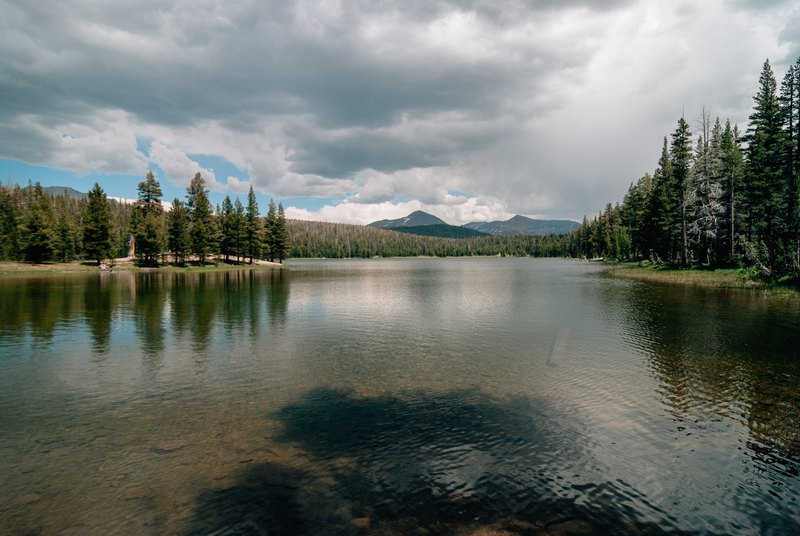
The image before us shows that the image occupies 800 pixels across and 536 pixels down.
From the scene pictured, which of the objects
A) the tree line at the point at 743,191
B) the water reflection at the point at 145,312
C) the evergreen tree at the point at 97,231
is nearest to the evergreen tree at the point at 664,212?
the tree line at the point at 743,191

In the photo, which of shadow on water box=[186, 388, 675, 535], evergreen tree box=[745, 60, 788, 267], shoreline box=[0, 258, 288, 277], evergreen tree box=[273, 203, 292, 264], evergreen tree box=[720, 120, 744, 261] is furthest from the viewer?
evergreen tree box=[273, 203, 292, 264]

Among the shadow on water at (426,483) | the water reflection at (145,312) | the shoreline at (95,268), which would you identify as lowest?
the shadow on water at (426,483)

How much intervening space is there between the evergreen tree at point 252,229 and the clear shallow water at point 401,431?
92440 mm

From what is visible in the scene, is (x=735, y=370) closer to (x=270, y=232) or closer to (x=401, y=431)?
(x=401, y=431)

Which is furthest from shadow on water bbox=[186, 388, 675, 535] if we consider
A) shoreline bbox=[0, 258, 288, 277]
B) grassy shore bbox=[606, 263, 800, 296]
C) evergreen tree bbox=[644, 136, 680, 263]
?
shoreline bbox=[0, 258, 288, 277]

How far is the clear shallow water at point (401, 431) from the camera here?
27.5 feet

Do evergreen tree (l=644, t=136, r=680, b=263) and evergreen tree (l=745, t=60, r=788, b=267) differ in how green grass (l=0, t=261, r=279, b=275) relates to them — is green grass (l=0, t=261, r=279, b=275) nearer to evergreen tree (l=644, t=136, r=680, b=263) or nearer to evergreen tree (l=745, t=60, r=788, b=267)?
evergreen tree (l=644, t=136, r=680, b=263)

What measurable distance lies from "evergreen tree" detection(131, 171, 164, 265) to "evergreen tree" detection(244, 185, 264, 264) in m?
22.2

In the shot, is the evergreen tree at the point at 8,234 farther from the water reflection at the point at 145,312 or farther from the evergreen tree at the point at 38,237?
the water reflection at the point at 145,312

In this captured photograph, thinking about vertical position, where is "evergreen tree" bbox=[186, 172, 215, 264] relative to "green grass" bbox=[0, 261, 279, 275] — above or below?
above

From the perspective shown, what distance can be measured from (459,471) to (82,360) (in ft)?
67.1

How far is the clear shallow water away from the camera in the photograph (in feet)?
27.5

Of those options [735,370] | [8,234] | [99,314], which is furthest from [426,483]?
[8,234]

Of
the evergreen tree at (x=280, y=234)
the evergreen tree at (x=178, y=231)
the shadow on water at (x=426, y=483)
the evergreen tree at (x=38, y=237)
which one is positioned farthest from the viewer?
the evergreen tree at (x=280, y=234)
